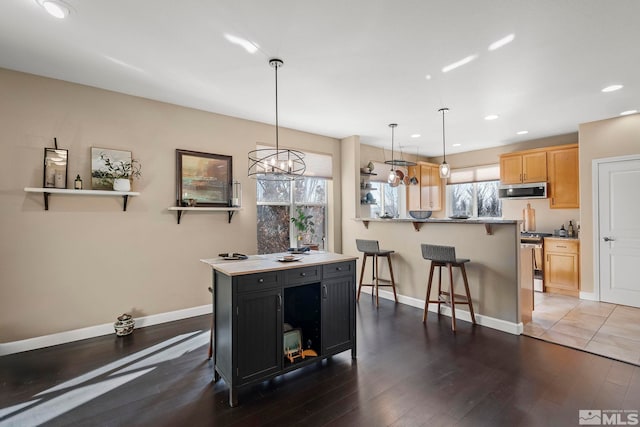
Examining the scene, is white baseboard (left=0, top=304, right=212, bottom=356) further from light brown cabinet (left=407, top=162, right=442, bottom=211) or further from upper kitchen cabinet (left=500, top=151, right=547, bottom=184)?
upper kitchen cabinet (left=500, top=151, right=547, bottom=184)

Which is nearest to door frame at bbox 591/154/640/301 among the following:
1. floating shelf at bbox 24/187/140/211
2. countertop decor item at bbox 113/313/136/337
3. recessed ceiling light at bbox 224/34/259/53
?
recessed ceiling light at bbox 224/34/259/53

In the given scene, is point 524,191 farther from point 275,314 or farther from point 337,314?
point 275,314

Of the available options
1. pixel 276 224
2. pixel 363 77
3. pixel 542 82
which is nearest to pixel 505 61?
pixel 542 82

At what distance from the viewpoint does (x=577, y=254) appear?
4793 mm

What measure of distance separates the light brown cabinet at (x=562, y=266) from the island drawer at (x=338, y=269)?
4.14 m

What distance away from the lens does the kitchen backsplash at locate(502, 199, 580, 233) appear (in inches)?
212

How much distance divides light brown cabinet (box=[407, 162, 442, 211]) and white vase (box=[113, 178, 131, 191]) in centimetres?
549

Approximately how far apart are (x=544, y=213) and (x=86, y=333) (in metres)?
7.16

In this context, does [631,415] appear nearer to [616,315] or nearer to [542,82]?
[616,315]

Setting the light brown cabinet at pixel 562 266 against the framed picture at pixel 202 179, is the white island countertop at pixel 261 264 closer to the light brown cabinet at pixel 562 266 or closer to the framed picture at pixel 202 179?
the framed picture at pixel 202 179

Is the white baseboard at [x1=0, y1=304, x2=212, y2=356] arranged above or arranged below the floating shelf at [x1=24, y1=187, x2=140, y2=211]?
below

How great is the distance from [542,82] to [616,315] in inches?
122

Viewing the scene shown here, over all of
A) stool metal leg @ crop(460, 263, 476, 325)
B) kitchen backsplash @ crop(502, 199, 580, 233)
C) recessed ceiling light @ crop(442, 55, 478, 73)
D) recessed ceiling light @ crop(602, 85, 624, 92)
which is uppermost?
recessed ceiling light @ crop(442, 55, 478, 73)

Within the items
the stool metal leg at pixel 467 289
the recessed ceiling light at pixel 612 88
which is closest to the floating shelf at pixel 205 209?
the stool metal leg at pixel 467 289
